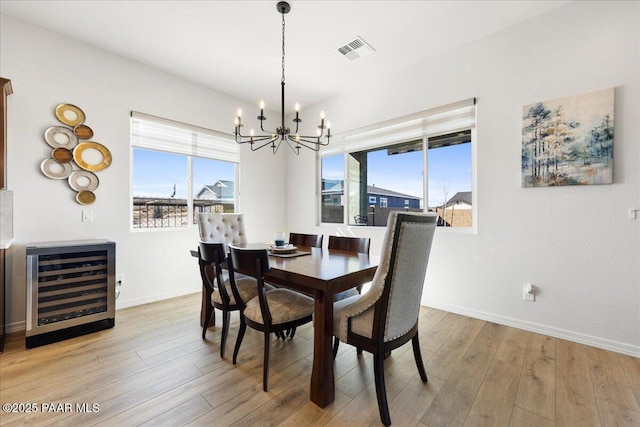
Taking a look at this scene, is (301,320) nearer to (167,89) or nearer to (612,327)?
(612,327)

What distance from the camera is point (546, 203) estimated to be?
2.54 meters

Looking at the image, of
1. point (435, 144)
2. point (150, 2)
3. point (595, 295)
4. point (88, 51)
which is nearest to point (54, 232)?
point (88, 51)

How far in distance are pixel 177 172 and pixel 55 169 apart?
122 centimetres

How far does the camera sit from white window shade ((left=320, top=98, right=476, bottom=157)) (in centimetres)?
307

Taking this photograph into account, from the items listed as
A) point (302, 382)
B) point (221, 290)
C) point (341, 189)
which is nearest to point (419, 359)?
point (302, 382)

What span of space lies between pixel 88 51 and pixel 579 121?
15.9 ft

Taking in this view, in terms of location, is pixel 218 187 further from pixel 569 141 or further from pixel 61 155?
pixel 569 141

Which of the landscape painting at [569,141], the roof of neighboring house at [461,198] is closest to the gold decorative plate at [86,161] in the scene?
the roof of neighboring house at [461,198]

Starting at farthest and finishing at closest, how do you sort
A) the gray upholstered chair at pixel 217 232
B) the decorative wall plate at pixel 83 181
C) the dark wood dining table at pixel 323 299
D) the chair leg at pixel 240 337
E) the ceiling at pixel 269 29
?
the decorative wall plate at pixel 83 181
the gray upholstered chair at pixel 217 232
the ceiling at pixel 269 29
the chair leg at pixel 240 337
the dark wood dining table at pixel 323 299

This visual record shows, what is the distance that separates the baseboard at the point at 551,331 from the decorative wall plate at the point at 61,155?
4.33 metres

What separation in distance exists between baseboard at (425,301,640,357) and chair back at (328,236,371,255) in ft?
4.64

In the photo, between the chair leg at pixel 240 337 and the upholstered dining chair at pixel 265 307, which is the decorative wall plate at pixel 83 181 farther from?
the chair leg at pixel 240 337

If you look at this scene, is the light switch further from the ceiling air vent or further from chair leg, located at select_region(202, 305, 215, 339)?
the ceiling air vent

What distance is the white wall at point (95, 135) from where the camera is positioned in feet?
8.50
